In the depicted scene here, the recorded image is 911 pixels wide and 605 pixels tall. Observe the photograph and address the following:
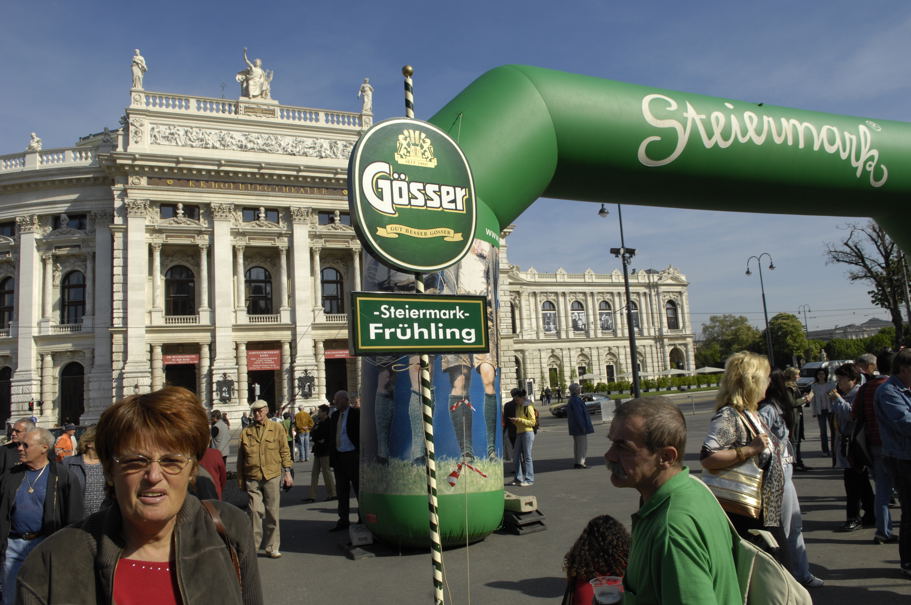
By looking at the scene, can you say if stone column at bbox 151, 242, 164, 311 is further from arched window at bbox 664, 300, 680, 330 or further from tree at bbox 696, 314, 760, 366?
tree at bbox 696, 314, 760, 366

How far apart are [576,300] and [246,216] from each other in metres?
45.0

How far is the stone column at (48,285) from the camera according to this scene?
33.2 metres

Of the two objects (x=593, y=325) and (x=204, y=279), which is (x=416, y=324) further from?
(x=593, y=325)

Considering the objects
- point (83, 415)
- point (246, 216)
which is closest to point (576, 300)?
point (246, 216)

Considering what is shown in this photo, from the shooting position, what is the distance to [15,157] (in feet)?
113

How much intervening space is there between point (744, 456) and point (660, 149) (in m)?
5.06

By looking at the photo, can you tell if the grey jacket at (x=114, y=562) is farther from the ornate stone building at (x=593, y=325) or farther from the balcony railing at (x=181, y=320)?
the ornate stone building at (x=593, y=325)

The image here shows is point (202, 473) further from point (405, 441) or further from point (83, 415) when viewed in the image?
point (83, 415)

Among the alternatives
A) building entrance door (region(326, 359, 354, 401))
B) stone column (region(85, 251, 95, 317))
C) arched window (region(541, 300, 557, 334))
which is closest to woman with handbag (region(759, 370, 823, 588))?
building entrance door (region(326, 359, 354, 401))

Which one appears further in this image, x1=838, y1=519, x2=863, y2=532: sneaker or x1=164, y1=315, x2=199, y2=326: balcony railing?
x1=164, y1=315, x2=199, y2=326: balcony railing

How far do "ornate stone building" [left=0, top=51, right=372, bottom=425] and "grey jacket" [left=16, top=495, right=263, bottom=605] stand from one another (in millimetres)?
32408

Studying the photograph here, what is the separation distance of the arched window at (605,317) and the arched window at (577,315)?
2.22 m

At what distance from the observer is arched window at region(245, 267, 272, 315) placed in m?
36.2

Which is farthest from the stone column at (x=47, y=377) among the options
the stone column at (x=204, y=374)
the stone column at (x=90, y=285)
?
the stone column at (x=204, y=374)
